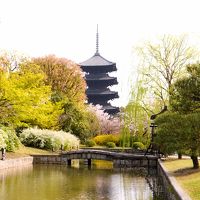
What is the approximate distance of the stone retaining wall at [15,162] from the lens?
32094 mm

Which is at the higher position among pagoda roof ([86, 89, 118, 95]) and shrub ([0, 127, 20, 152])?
pagoda roof ([86, 89, 118, 95])

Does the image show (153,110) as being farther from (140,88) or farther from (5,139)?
(5,139)

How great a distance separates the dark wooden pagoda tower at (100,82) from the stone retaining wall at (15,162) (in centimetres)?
4152

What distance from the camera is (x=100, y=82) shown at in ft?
273

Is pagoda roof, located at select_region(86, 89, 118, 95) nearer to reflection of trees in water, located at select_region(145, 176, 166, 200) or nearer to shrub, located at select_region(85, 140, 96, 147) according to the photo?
shrub, located at select_region(85, 140, 96, 147)

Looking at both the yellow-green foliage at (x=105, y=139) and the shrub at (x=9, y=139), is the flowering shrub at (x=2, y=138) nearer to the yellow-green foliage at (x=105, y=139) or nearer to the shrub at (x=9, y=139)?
the shrub at (x=9, y=139)

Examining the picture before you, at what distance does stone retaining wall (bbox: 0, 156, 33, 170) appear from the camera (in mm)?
32094

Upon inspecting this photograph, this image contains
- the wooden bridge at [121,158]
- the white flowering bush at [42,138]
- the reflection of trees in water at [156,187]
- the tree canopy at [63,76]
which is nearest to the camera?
the reflection of trees in water at [156,187]

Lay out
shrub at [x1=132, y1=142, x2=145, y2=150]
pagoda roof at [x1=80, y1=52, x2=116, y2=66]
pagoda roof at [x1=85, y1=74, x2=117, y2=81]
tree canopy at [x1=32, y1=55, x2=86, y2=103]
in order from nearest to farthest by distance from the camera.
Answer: shrub at [x1=132, y1=142, x2=145, y2=150] < tree canopy at [x1=32, y1=55, x2=86, y2=103] < pagoda roof at [x1=85, y1=74, x2=117, y2=81] < pagoda roof at [x1=80, y1=52, x2=116, y2=66]

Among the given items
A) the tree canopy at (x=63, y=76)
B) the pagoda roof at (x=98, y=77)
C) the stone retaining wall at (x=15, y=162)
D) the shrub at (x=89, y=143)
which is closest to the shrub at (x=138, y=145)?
the shrub at (x=89, y=143)

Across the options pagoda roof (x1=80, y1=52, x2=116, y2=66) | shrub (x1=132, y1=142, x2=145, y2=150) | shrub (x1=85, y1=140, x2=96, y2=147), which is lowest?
shrub (x1=132, y1=142, x2=145, y2=150)

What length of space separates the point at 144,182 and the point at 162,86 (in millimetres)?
13730

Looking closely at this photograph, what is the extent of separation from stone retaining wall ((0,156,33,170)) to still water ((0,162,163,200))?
8.30ft

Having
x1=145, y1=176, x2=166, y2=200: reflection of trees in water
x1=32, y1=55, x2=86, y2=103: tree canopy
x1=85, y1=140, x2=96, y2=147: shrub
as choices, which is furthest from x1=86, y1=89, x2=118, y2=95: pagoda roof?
x1=145, y1=176, x2=166, y2=200: reflection of trees in water
